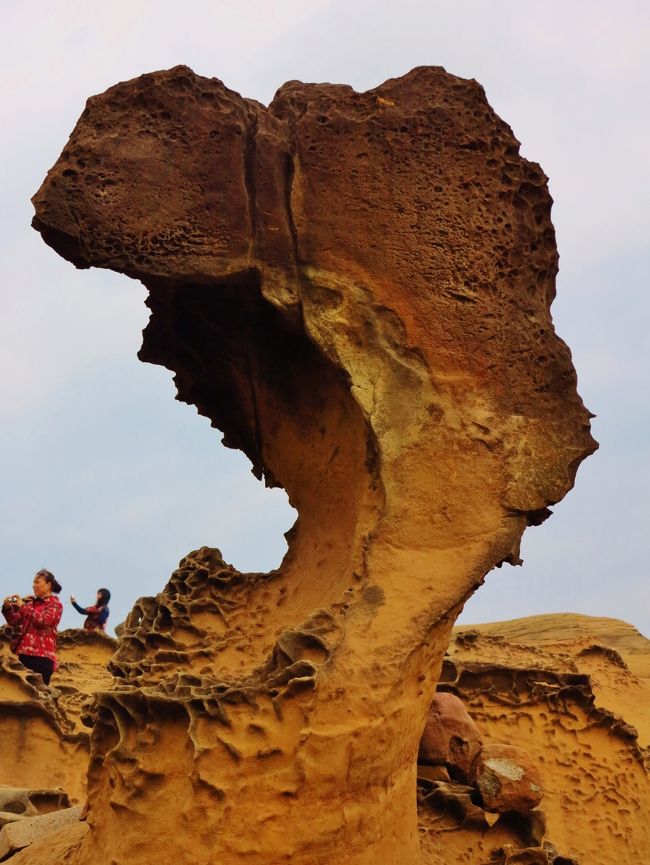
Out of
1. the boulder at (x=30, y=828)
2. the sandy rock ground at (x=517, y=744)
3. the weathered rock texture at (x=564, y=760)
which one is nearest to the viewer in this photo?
the boulder at (x=30, y=828)

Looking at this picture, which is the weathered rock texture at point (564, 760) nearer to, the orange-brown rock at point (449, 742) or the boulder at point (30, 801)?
the orange-brown rock at point (449, 742)

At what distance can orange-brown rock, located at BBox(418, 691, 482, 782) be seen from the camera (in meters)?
4.26

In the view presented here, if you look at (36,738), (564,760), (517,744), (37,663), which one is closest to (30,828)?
(36,738)

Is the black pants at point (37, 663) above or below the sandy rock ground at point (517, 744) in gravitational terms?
above

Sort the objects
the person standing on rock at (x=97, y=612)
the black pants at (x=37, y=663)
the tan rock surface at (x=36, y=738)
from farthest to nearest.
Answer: the person standing on rock at (x=97, y=612)
the black pants at (x=37, y=663)
the tan rock surface at (x=36, y=738)

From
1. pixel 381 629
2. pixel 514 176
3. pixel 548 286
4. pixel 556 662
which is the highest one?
pixel 514 176

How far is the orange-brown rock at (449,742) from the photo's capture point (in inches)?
168

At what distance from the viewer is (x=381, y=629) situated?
2.98 meters

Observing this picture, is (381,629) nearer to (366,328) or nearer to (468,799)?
(366,328)

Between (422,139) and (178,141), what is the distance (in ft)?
2.67

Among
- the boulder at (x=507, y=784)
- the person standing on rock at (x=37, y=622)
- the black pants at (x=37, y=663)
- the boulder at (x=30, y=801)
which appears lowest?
the boulder at (x=30, y=801)

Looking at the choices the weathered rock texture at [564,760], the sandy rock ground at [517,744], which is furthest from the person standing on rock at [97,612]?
the weathered rock texture at [564,760]

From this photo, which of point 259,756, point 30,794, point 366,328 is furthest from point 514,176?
point 30,794

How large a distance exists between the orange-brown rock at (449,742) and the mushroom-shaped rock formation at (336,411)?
40.5 inches
